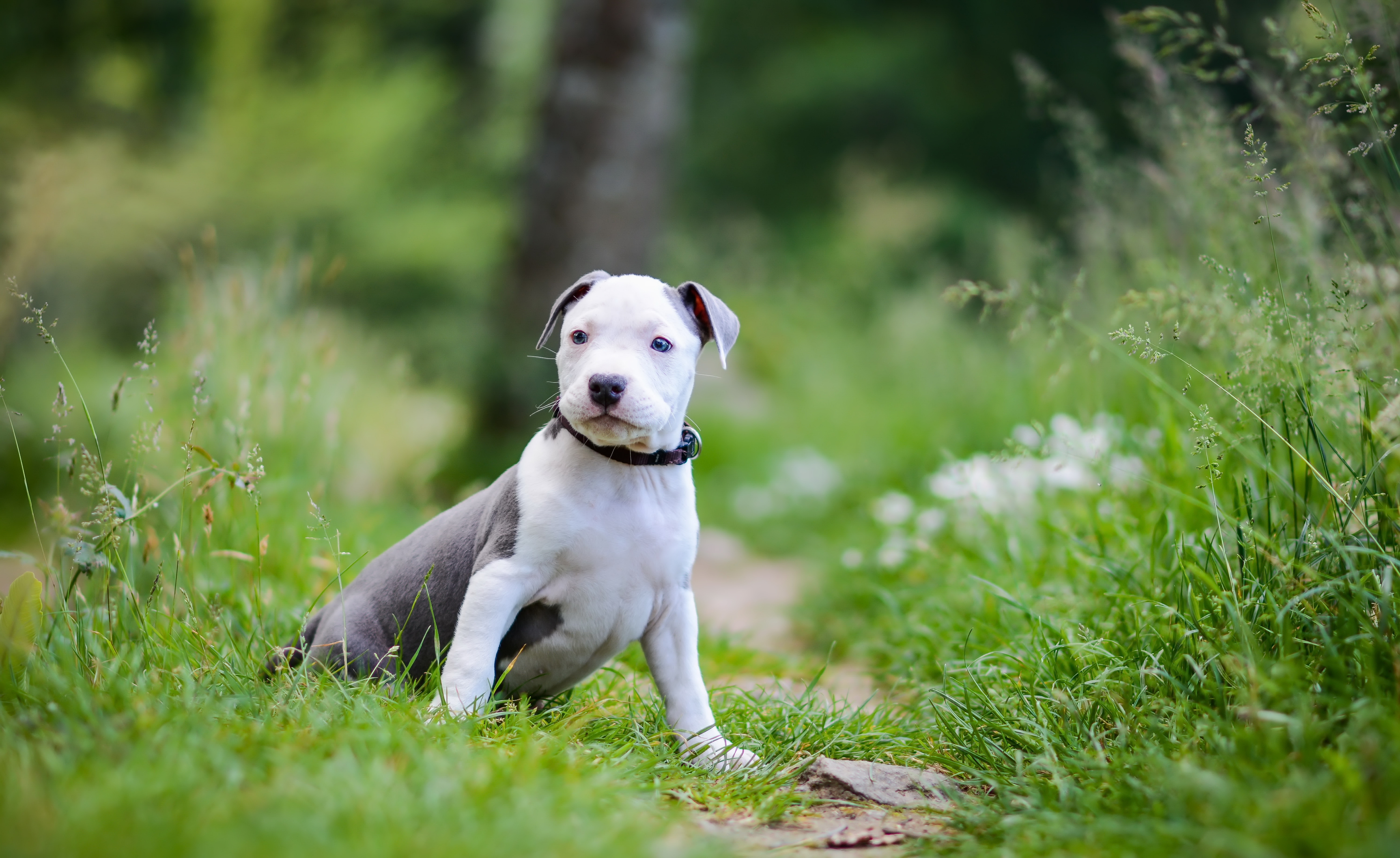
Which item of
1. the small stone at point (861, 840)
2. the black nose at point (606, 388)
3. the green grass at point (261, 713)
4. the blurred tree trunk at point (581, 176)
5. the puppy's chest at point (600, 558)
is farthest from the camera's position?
the blurred tree trunk at point (581, 176)

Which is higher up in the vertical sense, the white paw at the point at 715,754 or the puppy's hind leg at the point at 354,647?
the puppy's hind leg at the point at 354,647

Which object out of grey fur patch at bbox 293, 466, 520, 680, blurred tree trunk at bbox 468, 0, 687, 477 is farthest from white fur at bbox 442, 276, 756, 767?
blurred tree trunk at bbox 468, 0, 687, 477

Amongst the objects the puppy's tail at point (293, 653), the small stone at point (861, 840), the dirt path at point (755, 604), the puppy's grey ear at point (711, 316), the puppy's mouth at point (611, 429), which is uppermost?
the puppy's grey ear at point (711, 316)

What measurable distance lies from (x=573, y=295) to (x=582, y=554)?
72 centimetres

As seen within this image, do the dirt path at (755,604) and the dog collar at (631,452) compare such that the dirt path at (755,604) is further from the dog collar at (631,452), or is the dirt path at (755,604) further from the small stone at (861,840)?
the dog collar at (631,452)

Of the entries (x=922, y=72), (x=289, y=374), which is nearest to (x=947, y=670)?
(x=289, y=374)

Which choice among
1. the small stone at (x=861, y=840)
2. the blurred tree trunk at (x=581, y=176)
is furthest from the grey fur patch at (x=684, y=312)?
the blurred tree trunk at (x=581, y=176)

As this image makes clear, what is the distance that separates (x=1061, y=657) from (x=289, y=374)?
334 cm

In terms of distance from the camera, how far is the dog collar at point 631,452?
252 centimetres

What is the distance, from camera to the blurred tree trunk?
21.4 feet

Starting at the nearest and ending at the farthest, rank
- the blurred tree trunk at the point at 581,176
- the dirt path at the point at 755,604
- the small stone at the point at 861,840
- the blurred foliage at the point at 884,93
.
A: the small stone at the point at 861,840 → the dirt path at the point at 755,604 → the blurred tree trunk at the point at 581,176 → the blurred foliage at the point at 884,93

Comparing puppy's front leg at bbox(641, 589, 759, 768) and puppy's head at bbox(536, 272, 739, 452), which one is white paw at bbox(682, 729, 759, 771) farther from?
puppy's head at bbox(536, 272, 739, 452)

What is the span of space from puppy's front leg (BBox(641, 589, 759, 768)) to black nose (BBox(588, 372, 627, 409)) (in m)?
0.61

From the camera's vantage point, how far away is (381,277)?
470 inches
